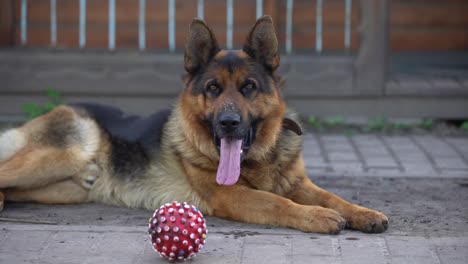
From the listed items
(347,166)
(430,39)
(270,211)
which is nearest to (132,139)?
(270,211)

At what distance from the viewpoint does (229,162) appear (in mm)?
5281

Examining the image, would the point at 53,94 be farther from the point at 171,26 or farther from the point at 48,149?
the point at 48,149

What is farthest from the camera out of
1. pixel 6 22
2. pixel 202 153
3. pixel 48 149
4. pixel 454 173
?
pixel 6 22

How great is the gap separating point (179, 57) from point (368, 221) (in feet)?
14.1

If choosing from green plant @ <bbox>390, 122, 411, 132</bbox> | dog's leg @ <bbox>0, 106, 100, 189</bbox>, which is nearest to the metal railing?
green plant @ <bbox>390, 122, 411, 132</bbox>

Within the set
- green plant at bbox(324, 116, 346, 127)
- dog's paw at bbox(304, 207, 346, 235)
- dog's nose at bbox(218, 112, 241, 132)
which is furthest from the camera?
green plant at bbox(324, 116, 346, 127)

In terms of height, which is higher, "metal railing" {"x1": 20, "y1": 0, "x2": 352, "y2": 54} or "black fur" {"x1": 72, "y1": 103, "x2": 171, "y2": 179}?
"metal railing" {"x1": 20, "y1": 0, "x2": 352, "y2": 54}

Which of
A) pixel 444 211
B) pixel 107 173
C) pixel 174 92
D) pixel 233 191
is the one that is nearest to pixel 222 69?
pixel 233 191

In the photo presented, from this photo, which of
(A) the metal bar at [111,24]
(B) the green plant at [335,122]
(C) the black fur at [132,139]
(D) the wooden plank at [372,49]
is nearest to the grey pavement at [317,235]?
(C) the black fur at [132,139]

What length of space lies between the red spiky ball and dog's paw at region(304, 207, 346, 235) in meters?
0.82

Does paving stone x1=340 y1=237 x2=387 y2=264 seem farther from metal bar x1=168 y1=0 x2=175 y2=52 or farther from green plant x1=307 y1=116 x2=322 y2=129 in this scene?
metal bar x1=168 y1=0 x2=175 y2=52

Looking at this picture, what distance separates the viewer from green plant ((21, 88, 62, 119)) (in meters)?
8.44

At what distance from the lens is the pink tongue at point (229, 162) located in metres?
5.26

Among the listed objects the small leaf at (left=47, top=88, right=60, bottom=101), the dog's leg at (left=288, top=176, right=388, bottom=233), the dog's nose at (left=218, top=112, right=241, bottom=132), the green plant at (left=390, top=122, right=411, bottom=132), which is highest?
the dog's nose at (left=218, top=112, right=241, bottom=132)
